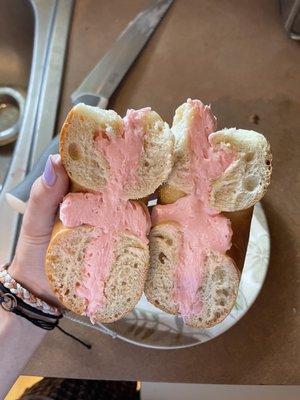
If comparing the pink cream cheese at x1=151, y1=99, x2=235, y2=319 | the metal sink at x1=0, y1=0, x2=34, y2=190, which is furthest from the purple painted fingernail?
the metal sink at x1=0, y1=0, x2=34, y2=190

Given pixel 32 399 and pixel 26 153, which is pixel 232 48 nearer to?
pixel 26 153

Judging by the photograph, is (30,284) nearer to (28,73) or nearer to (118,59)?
(118,59)

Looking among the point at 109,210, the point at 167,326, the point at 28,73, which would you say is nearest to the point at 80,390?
the point at 167,326

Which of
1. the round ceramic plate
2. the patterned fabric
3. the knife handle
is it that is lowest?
the patterned fabric

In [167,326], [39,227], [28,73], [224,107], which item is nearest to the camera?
[39,227]

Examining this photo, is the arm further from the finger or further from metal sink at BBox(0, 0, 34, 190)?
metal sink at BBox(0, 0, 34, 190)

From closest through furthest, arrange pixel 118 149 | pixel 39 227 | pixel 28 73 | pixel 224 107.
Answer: pixel 118 149
pixel 39 227
pixel 224 107
pixel 28 73
